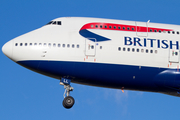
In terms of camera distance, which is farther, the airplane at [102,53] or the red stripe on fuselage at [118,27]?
the red stripe on fuselage at [118,27]

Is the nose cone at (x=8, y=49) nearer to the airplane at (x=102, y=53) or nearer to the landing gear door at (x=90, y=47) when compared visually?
the airplane at (x=102, y=53)

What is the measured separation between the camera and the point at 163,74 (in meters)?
44.7

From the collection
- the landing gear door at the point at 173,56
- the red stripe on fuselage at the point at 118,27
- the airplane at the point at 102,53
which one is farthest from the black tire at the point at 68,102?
the landing gear door at the point at 173,56

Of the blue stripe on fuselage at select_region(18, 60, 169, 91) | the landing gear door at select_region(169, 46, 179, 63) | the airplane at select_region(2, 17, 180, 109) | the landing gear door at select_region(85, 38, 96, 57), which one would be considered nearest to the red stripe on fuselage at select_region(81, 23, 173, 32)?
the airplane at select_region(2, 17, 180, 109)

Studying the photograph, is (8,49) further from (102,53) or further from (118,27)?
(118,27)

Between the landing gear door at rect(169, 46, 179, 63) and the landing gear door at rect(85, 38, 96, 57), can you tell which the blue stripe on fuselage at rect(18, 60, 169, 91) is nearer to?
the landing gear door at rect(85, 38, 96, 57)

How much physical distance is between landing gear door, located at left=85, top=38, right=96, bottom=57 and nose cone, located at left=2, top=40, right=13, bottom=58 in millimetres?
7759

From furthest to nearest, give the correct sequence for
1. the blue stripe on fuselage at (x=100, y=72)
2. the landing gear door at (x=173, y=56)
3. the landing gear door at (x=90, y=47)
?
the landing gear door at (x=173, y=56) < the landing gear door at (x=90, y=47) < the blue stripe on fuselage at (x=100, y=72)

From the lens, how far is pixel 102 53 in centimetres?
4344

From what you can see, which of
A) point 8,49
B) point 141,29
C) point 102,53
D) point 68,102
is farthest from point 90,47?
point 8,49

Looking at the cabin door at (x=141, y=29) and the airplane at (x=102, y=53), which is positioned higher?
the cabin door at (x=141, y=29)

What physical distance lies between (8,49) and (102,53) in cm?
963

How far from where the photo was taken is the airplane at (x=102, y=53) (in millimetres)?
42969

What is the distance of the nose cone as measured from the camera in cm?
4334
